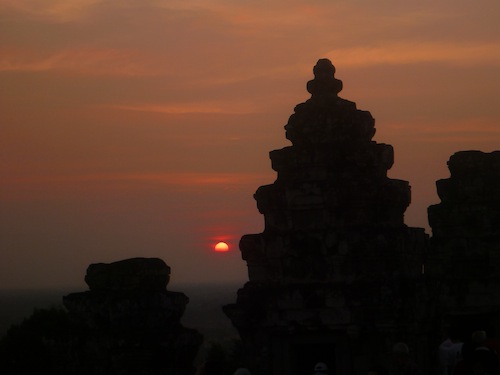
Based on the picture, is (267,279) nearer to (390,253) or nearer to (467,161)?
(390,253)

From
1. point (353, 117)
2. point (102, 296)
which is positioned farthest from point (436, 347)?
point (102, 296)

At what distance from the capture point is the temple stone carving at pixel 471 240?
74.3ft

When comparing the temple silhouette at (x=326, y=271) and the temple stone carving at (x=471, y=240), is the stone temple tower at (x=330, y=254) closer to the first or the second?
the temple silhouette at (x=326, y=271)

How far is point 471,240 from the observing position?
2309cm

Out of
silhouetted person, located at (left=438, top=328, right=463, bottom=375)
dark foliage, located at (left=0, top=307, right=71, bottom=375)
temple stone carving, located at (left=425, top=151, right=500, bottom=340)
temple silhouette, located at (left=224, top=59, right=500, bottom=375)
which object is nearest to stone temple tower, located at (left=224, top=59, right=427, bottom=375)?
temple silhouette, located at (left=224, top=59, right=500, bottom=375)

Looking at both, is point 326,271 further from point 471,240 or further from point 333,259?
point 471,240

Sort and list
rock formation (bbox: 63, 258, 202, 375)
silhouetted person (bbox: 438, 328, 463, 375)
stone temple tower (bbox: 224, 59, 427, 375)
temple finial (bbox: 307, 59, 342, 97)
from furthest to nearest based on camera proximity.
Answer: temple finial (bbox: 307, 59, 342, 97) < stone temple tower (bbox: 224, 59, 427, 375) < rock formation (bbox: 63, 258, 202, 375) < silhouetted person (bbox: 438, 328, 463, 375)

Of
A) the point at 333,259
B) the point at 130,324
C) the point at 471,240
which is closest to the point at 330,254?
the point at 333,259

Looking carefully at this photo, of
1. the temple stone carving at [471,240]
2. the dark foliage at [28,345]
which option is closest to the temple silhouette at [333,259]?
the temple stone carving at [471,240]

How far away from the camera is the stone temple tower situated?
18.9m

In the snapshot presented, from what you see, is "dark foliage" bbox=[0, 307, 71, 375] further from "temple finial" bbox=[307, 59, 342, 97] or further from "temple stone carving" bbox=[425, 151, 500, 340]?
"temple finial" bbox=[307, 59, 342, 97]

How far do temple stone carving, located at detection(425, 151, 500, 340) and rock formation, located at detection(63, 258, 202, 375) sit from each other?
668cm

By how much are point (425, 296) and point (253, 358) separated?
2.87 meters

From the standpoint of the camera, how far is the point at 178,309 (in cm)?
1767
